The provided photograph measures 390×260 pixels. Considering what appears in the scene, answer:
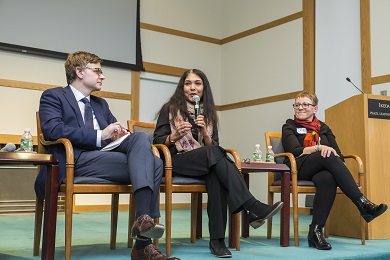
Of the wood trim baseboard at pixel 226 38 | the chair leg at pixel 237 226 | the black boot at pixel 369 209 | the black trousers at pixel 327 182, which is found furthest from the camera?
the wood trim baseboard at pixel 226 38

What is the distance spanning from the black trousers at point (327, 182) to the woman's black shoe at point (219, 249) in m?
0.74

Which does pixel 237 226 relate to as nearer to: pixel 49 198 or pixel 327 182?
pixel 327 182

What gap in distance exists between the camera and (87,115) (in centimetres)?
266

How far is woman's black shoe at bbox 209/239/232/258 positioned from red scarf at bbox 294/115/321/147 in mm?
1225

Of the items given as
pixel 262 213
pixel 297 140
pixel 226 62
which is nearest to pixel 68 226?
pixel 262 213

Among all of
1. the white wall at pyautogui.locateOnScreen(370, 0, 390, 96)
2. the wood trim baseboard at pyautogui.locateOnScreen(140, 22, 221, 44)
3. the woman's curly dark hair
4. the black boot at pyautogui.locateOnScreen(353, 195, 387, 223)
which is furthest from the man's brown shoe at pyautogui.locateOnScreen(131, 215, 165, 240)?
the wood trim baseboard at pyautogui.locateOnScreen(140, 22, 221, 44)

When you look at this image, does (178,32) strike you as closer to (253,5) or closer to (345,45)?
(253,5)

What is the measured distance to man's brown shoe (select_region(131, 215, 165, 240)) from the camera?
7.06 ft

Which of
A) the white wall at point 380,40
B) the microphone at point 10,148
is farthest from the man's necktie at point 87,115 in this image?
the white wall at point 380,40

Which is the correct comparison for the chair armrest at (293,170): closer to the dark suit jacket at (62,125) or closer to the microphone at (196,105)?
the microphone at (196,105)

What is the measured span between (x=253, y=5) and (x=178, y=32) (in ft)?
3.70

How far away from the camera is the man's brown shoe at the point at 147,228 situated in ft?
7.06

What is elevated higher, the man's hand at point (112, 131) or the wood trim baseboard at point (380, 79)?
the wood trim baseboard at point (380, 79)

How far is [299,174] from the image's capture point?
133 inches
